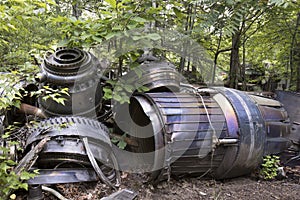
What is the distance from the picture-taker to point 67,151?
1.86 m

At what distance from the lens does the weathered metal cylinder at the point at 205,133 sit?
207cm

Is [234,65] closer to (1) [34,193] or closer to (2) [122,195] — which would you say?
(2) [122,195]

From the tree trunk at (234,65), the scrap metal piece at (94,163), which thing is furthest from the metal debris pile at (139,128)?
the tree trunk at (234,65)

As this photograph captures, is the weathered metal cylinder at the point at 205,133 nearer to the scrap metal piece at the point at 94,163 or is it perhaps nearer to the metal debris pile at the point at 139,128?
the metal debris pile at the point at 139,128

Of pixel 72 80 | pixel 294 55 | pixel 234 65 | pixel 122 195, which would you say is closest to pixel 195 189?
pixel 122 195

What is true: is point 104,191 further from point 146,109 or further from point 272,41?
point 272,41

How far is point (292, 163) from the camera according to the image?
112 inches

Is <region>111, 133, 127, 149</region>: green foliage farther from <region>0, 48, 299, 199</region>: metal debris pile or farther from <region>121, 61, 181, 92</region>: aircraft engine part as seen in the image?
<region>121, 61, 181, 92</region>: aircraft engine part

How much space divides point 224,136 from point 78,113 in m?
1.35

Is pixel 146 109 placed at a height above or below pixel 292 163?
above

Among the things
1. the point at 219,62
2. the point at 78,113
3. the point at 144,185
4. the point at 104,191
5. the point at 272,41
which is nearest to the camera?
the point at 104,191

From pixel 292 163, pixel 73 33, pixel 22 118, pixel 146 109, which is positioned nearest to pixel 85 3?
pixel 73 33

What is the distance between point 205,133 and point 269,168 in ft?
2.80

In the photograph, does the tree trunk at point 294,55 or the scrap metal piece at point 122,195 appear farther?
the tree trunk at point 294,55
